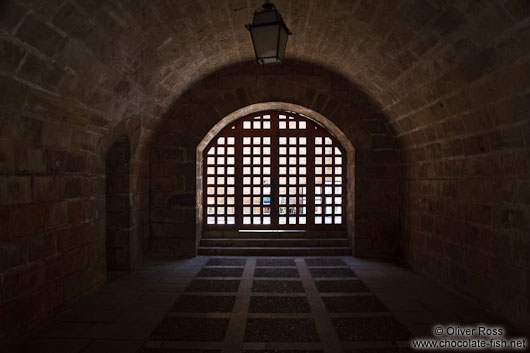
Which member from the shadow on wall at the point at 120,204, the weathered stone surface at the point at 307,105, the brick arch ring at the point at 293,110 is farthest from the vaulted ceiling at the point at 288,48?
the brick arch ring at the point at 293,110

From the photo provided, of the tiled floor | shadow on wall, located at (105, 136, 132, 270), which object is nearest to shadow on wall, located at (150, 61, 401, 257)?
shadow on wall, located at (105, 136, 132, 270)

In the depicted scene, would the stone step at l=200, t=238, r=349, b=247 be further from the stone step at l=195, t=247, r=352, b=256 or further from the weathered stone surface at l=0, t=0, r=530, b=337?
the weathered stone surface at l=0, t=0, r=530, b=337

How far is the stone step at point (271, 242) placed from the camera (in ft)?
23.0

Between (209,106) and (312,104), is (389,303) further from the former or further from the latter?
(209,106)

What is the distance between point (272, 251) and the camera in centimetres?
686

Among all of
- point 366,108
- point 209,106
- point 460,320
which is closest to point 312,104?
point 366,108

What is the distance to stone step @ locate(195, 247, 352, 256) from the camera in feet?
22.4

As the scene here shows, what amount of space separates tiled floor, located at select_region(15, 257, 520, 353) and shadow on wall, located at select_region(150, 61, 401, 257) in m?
0.91

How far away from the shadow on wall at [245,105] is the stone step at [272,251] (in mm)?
288

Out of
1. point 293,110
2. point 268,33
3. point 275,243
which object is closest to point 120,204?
point 275,243

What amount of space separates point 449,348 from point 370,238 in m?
3.59

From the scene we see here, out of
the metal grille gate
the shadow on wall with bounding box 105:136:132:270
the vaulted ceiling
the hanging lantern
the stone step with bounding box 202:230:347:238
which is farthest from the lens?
the metal grille gate

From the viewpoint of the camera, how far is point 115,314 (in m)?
3.89

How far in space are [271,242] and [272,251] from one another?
21 cm
